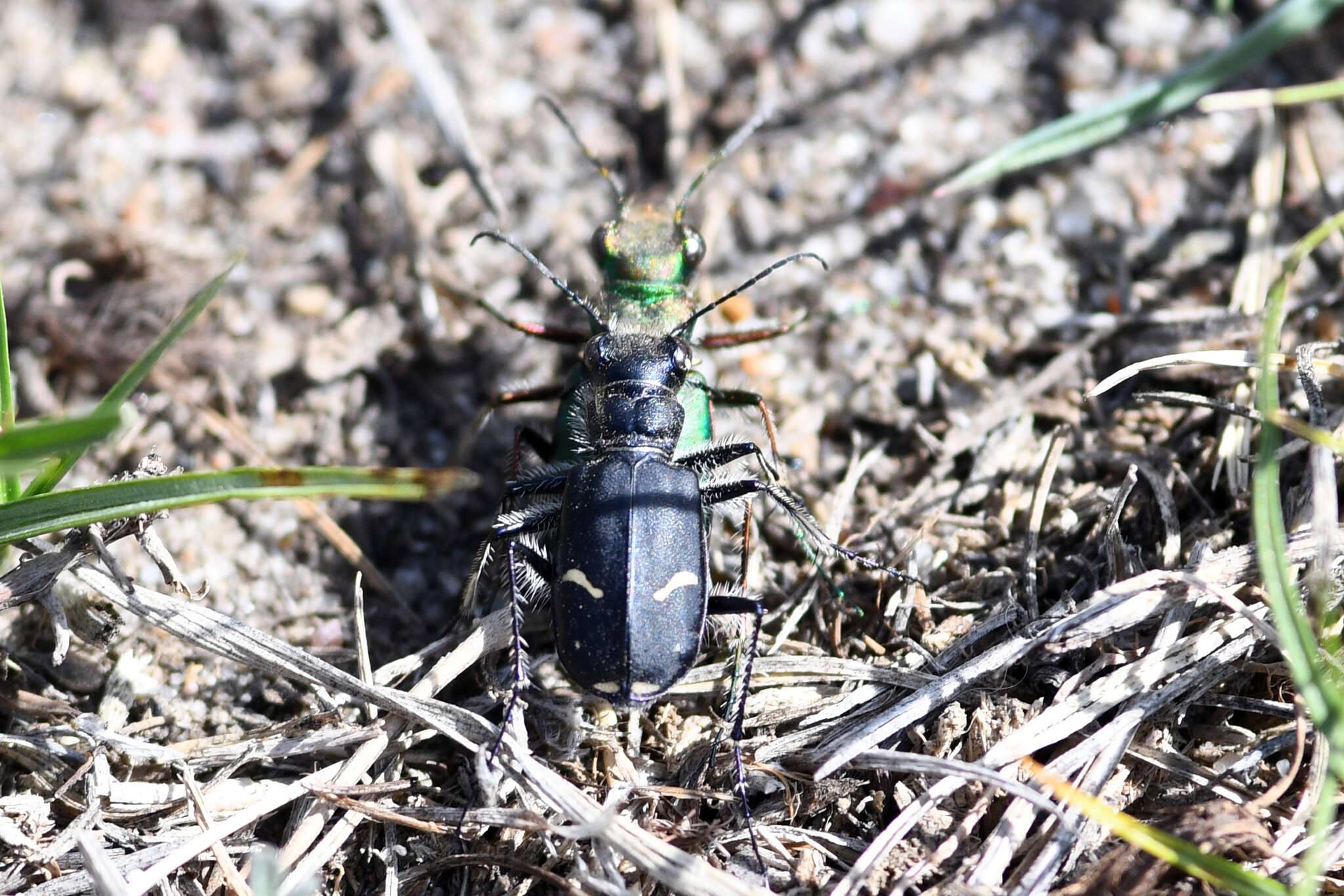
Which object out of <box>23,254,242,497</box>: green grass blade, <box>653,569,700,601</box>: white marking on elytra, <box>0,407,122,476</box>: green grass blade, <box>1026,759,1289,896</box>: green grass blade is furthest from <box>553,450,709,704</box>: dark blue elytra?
<box>0,407,122,476</box>: green grass blade

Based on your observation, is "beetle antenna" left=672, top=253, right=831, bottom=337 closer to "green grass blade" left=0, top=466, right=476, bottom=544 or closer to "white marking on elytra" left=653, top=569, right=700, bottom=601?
"white marking on elytra" left=653, top=569, right=700, bottom=601

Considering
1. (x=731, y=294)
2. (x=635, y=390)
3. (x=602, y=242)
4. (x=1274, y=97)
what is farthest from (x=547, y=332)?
(x=1274, y=97)

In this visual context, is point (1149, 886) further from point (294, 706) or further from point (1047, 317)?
point (294, 706)

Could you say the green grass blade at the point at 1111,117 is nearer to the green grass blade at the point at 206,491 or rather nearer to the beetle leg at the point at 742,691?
the beetle leg at the point at 742,691

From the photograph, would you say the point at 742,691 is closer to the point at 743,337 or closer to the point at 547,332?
the point at 743,337

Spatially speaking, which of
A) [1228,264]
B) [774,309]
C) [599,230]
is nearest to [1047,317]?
[1228,264]
